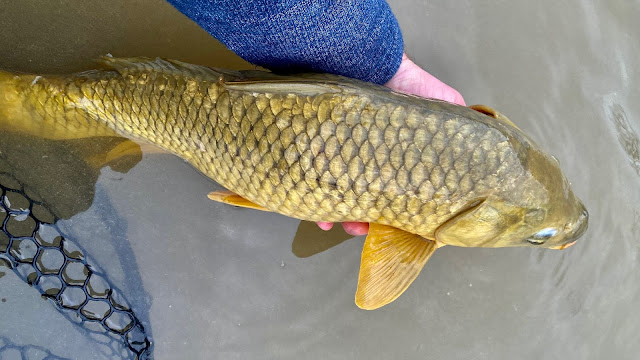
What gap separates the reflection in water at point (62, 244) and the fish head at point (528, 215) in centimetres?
156

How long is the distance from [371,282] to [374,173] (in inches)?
20.7

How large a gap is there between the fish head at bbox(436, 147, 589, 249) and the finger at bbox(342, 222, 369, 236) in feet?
1.52

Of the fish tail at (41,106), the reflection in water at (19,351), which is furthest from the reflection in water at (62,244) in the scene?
the fish tail at (41,106)

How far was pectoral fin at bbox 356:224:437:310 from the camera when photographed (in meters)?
1.93

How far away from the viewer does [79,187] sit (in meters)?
2.37

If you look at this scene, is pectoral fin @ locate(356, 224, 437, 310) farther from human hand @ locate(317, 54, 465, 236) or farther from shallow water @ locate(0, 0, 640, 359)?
shallow water @ locate(0, 0, 640, 359)

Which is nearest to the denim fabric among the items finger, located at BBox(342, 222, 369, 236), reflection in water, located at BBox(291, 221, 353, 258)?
finger, located at BBox(342, 222, 369, 236)

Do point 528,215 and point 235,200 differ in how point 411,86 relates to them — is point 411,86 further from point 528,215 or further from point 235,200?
point 235,200

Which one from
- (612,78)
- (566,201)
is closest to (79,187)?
(566,201)

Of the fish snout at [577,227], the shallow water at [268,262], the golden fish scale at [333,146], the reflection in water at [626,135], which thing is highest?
the reflection in water at [626,135]

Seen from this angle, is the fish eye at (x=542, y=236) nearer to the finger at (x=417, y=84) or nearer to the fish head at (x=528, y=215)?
the fish head at (x=528, y=215)

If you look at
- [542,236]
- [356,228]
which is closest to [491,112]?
[542,236]

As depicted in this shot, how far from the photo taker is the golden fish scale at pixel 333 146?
162cm

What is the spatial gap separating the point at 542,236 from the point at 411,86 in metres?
0.89
